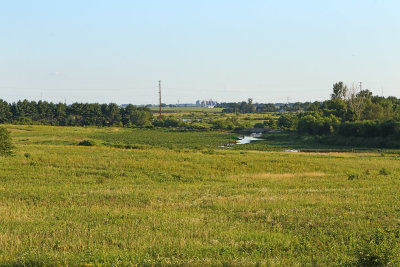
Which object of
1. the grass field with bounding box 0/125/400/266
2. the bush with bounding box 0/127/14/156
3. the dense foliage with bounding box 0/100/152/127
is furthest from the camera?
the dense foliage with bounding box 0/100/152/127

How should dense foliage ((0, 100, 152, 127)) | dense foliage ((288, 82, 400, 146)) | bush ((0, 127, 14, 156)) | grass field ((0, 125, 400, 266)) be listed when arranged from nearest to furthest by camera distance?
grass field ((0, 125, 400, 266)) < bush ((0, 127, 14, 156)) < dense foliage ((288, 82, 400, 146)) < dense foliage ((0, 100, 152, 127))

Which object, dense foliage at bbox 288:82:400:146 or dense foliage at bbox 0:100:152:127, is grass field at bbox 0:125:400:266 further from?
dense foliage at bbox 0:100:152:127

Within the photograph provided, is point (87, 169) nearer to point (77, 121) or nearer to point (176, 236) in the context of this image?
point (176, 236)

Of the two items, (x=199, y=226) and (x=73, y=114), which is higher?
(x=73, y=114)

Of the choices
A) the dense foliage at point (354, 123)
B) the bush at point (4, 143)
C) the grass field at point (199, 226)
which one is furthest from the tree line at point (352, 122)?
the bush at point (4, 143)

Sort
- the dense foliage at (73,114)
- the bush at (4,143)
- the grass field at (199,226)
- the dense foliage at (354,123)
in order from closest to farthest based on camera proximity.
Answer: the grass field at (199,226)
the bush at (4,143)
the dense foliage at (354,123)
the dense foliage at (73,114)

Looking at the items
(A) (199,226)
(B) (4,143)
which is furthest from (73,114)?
(A) (199,226)

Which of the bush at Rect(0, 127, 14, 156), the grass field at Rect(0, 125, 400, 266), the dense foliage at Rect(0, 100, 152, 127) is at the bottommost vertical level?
the grass field at Rect(0, 125, 400, 266)

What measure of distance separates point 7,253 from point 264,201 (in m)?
11.8

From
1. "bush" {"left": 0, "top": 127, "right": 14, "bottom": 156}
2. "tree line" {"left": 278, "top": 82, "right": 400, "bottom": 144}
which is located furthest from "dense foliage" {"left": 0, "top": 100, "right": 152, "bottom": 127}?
"bush" {"left": 0, "top": 127, "right": 14, "bottom": 156}

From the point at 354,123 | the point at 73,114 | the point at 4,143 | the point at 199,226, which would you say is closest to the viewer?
the point at 199,226

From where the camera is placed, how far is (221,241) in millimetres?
11195

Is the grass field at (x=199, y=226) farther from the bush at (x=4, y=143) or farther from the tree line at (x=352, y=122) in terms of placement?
the tree line at (x=352, y=122)

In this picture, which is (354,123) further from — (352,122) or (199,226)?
(199,226)
